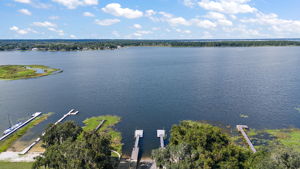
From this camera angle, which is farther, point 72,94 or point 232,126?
point 72,94

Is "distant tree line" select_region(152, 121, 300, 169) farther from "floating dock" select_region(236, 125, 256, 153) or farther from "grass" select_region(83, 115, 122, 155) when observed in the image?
"grass" select_region(83, 115, 122, 155)

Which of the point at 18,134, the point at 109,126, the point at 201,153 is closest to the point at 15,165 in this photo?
the point at 18,134

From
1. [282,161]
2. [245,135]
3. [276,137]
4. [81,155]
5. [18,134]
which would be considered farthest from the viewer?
[18,134]

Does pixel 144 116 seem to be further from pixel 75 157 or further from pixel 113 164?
pixel 75 157

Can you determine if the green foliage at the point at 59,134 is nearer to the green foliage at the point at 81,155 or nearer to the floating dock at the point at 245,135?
the green foliage at the point at 81,155

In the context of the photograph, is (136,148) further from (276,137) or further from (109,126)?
(276,137)

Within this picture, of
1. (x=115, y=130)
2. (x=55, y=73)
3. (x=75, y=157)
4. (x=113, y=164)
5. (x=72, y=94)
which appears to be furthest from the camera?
(x=55, y=73)

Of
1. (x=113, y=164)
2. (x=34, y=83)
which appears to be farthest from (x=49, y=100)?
(x=113, y=164)
